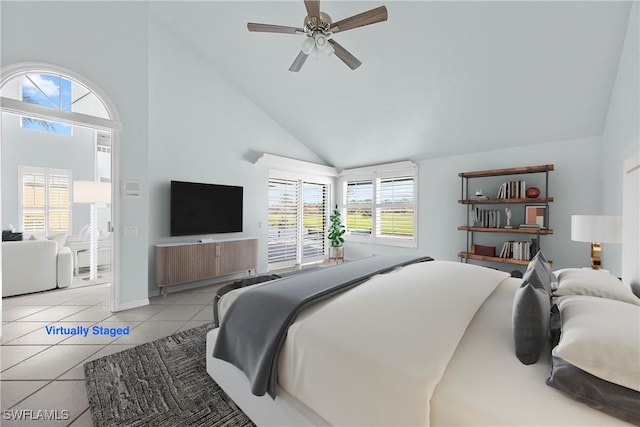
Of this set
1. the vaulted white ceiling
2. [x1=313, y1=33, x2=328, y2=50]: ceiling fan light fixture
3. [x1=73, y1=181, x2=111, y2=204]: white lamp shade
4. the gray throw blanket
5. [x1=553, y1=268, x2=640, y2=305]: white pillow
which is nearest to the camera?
the gray throw blanket

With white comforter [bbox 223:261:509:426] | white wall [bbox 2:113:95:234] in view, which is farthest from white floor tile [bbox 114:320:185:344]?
white wall [bbox 2:113:95:234]

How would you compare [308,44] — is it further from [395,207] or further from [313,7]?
[395,207]

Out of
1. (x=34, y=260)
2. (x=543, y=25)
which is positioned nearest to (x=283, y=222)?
(x=34, y=260)

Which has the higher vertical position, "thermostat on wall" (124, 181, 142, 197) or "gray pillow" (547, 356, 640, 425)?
"thermostat on wall" (124, 181, 142, 197)

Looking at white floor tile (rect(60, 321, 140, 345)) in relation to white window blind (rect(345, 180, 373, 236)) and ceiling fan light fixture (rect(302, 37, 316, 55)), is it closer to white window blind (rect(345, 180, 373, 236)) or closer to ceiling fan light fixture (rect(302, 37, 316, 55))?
ceiling fan light fixture (rect(302, 37, 316, 55))

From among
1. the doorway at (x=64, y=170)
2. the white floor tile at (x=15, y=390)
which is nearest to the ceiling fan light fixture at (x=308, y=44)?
the doorway at (x=64, y=170)

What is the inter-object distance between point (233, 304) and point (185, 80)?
3.85 metres

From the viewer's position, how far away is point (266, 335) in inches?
55.2

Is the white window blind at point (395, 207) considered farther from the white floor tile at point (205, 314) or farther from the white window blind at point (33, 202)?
the white window blind at point (33, 202)

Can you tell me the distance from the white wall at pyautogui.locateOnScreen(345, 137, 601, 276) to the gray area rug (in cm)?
404

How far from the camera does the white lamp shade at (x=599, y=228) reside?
7.07 ft

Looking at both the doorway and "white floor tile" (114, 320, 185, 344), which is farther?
the doorway


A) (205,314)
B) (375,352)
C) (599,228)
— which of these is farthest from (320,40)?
(205,314)

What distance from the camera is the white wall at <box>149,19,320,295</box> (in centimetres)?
384
